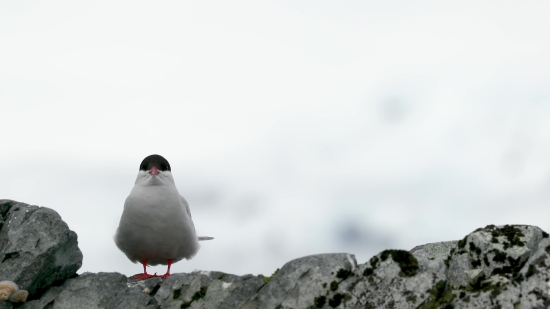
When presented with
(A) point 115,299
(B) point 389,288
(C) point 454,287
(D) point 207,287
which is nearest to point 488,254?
(C) point 454,287

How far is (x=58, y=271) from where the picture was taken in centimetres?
1195

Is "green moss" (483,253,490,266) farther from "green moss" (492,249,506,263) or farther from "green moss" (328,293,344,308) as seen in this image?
"green moss" (328,293,344,308)

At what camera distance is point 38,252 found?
1159 centimetres

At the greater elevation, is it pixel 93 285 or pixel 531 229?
pixel 531 229

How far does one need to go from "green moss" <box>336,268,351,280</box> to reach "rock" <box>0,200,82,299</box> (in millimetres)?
5408

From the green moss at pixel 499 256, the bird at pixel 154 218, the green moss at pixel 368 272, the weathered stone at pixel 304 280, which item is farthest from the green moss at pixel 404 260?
the bird at pixel 154 218

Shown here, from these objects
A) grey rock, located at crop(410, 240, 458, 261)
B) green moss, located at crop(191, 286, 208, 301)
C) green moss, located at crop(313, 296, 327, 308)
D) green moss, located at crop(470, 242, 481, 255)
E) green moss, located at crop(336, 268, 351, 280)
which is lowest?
green moss, located at crop(313, 296, 327, 308)

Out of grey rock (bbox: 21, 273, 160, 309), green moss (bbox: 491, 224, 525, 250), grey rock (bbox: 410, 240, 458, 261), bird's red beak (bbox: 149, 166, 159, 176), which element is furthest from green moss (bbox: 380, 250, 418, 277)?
bird's red beak (bbox: 149, 166, 159, 176)

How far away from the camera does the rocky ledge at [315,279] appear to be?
28.3 ft

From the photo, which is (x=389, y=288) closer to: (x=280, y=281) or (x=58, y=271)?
(x=280, y=281)

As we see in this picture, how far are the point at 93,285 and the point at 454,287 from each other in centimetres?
663

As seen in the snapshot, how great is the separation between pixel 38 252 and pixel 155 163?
3182mm

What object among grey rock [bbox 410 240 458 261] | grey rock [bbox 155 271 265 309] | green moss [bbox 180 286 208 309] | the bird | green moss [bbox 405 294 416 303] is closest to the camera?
green moss [bbox 405 294 416 303]

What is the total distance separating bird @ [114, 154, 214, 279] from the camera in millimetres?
13330
